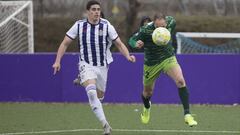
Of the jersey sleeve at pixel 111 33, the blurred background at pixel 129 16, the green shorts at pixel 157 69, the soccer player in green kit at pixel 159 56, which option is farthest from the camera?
the blurred background at pixel 129 16

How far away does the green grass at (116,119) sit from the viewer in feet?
43.1

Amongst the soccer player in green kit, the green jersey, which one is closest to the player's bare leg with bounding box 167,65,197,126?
the soccer player in green kit

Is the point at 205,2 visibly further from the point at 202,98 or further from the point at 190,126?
the point at 190,126

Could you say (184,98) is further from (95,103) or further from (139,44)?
(95,103)

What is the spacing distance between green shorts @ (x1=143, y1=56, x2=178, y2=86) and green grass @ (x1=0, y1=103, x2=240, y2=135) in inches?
33.3

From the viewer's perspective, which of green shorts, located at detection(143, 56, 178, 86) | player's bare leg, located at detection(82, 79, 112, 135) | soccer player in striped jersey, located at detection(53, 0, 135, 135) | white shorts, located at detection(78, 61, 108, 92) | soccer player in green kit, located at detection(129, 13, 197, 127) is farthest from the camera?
green shorts, located at detection(143, 56, 178, 86)

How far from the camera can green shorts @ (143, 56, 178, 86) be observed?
43.7ft

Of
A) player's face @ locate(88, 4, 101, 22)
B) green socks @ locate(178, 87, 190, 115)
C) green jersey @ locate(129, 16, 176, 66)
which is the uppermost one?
player's face @ locate(88, 4, 101, 22)

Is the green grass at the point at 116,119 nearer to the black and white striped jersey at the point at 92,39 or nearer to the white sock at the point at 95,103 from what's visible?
the white sock at the point at 95,103

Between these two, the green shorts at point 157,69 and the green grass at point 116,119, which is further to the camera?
the green shorts at point 157,69

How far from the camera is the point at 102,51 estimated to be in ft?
41.4

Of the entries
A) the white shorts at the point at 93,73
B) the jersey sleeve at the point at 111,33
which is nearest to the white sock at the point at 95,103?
the white shorts at the point at 93,73

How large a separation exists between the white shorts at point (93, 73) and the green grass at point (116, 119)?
83 centimetres

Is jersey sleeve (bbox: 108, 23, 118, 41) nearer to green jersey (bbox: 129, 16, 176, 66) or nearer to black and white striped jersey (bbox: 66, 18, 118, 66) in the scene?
black and white striped jersey (bbox: 66, 18, 118, 66)
